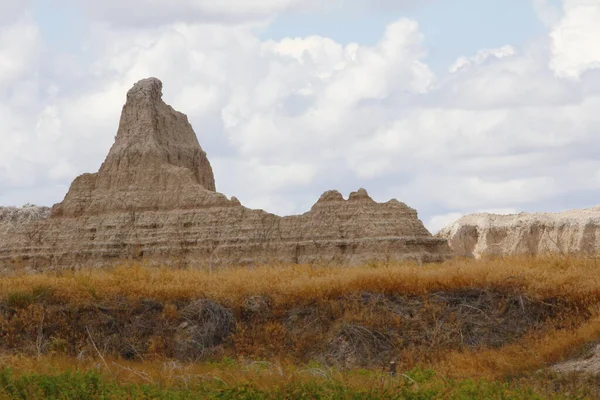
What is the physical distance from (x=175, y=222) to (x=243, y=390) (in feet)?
80.4

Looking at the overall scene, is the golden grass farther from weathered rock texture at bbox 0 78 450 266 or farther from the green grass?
weathered rock texture at bbox 0 78 450 266

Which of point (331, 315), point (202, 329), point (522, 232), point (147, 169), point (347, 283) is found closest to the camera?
point (202, 329)

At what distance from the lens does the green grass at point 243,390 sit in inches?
556

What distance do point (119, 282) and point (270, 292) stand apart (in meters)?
3.84

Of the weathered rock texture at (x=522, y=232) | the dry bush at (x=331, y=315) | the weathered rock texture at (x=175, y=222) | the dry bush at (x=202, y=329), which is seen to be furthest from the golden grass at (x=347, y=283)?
the weathered rock texture at (x=522, y=232)

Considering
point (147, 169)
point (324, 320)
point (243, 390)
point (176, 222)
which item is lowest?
point (243, 390)

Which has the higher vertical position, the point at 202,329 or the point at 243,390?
the point at 202,329

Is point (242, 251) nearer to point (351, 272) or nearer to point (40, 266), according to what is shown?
point (40, 266)

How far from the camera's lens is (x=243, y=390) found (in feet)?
47.0

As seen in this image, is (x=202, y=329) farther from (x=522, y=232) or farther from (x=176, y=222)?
(x=522, y=232)

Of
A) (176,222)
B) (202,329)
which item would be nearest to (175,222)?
(176,222)

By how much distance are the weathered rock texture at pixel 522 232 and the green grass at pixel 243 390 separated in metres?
37.7

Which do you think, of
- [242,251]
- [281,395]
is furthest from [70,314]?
[242,251]

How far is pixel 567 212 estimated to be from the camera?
58.3m
